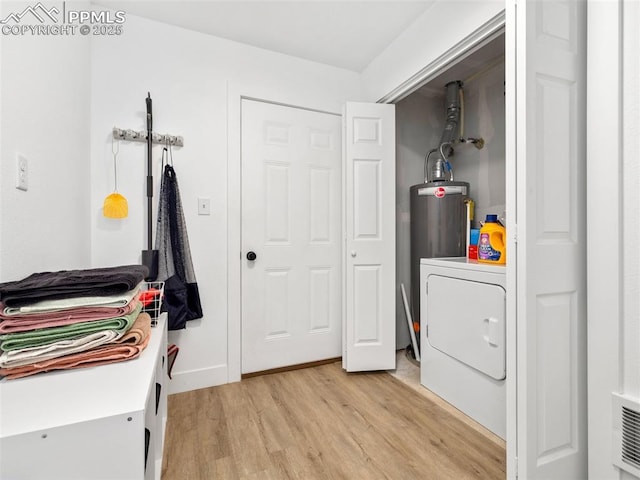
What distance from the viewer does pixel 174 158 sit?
6.45 ft

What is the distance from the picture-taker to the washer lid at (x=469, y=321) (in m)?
1.52

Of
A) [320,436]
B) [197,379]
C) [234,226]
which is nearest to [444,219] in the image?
[234,226]

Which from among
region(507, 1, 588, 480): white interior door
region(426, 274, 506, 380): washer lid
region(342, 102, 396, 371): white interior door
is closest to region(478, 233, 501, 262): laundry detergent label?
region(426, 274, 506, 380): washer lid

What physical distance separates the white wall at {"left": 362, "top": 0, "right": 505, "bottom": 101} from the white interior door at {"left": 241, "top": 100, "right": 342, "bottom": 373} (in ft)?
1.48

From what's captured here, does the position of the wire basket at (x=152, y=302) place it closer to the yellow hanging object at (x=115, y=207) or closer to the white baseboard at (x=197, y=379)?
the yellow hanging object at (x=115, y=207)

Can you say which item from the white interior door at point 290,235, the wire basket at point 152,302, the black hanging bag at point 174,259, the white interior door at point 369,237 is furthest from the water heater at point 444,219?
the wire basket at point 152,302

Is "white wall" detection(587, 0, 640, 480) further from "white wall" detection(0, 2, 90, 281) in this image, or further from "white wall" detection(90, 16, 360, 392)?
"white wall" detection(0, 2, 90, 281)

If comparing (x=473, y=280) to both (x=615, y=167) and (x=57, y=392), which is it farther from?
(x=57, y=392)

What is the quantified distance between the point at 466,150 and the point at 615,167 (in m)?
1.70

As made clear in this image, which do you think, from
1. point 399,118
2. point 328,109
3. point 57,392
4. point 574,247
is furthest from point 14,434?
point 399,118

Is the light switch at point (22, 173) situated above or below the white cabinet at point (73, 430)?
above

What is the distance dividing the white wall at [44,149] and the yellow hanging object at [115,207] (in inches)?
3.9

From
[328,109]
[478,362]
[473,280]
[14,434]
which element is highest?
[328,109]

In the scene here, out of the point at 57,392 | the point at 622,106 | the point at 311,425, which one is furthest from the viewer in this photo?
the point at 311,425
